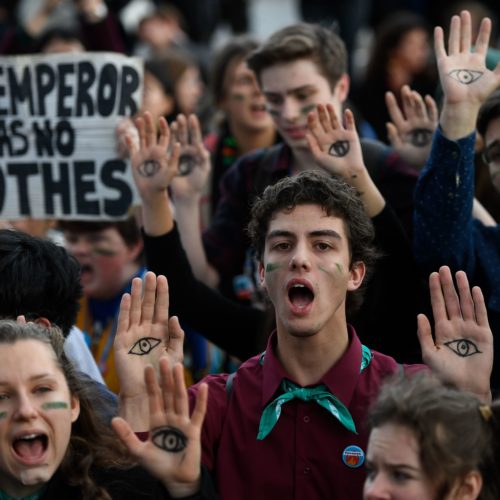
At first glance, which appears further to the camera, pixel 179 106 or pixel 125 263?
pixel 179 106

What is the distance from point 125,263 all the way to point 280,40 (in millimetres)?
1333

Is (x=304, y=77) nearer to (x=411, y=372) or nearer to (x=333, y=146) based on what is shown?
(x=333, y=146)

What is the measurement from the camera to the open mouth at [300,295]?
14.6 ft

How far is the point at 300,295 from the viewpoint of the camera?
177 inches

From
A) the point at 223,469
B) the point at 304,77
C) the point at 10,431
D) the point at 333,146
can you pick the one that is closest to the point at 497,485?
the point at 223,469

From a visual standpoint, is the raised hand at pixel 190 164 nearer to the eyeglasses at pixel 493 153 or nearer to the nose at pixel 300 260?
the eyeglasses at pixel 493 153

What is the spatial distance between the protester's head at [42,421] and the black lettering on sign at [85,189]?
2043 millimetres

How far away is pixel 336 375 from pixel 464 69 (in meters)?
1.47

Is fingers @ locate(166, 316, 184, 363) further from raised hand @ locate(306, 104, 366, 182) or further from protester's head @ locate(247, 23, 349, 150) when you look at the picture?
protester's head @ locate(247, 23, 349, 150)

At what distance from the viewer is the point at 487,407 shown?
4.01 m

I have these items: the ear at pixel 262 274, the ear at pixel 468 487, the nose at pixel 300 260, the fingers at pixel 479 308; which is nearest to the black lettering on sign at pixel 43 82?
the ear at pixel 262 274

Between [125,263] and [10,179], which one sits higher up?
[10,179]

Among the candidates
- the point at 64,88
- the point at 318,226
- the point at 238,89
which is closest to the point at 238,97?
the point at 238,89

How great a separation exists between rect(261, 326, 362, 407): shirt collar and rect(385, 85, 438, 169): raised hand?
1.56 meters
